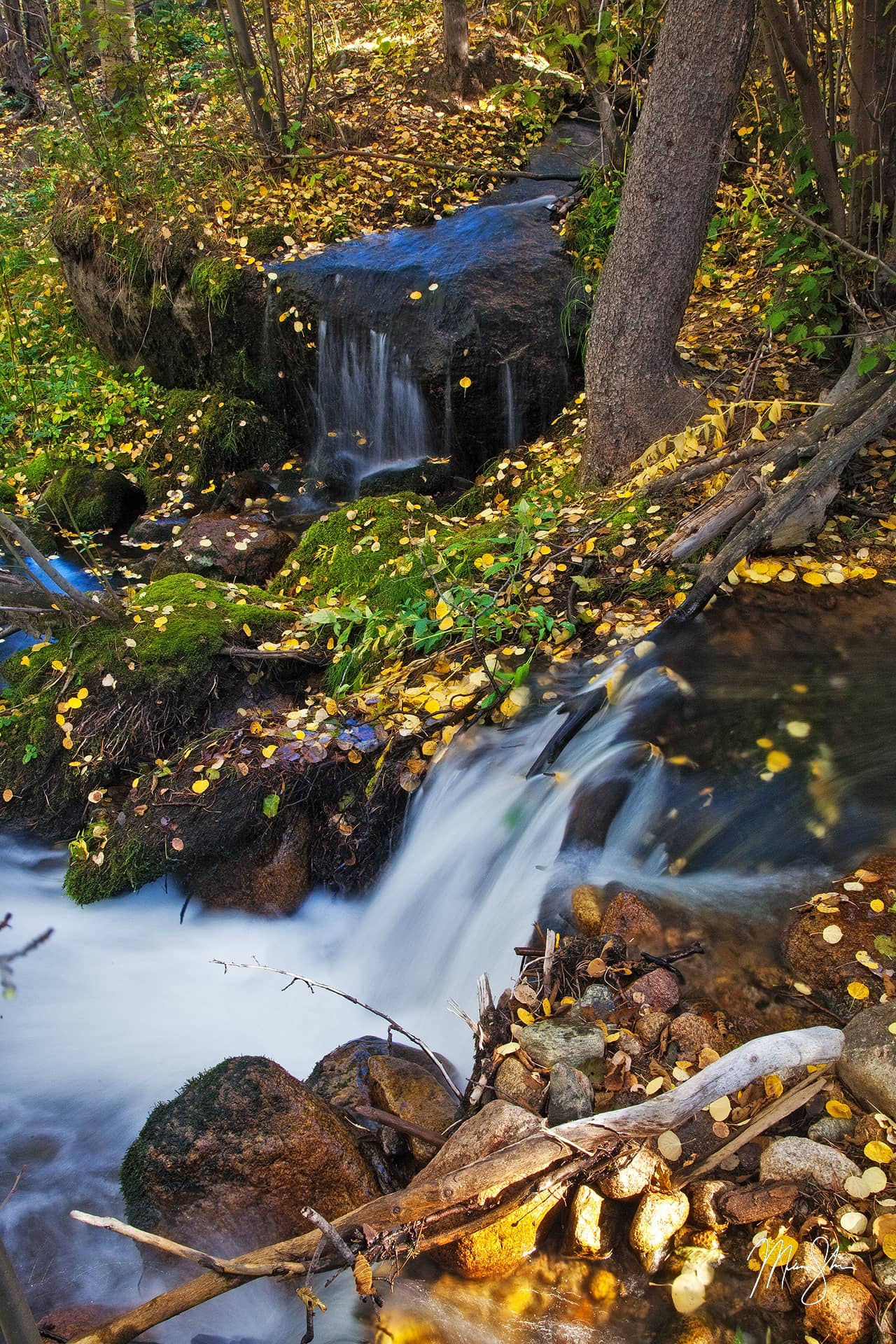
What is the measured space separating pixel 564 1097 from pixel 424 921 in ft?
4.99

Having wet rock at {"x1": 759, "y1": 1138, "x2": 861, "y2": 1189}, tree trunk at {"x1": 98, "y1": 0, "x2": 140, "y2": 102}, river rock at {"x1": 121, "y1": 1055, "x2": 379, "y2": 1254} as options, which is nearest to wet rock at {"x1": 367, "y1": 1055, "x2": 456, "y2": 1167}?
river rock at {"x1": 121, "y1": 1055, "x2": 379, "y2": 1254}

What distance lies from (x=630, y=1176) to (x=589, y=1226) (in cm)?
20

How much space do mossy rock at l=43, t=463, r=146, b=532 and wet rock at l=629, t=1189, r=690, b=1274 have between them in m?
7.82

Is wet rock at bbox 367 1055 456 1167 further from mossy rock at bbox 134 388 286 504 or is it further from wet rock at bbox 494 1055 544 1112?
mossy rock at bbox 134 388 286 504

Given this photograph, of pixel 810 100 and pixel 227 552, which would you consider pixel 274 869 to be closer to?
pixel 227 552

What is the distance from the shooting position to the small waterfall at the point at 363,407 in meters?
7.74

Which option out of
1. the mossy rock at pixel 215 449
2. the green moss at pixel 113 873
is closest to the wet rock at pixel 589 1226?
the green moss at pixel 113 873

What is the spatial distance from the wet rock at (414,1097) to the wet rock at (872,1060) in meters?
1.37

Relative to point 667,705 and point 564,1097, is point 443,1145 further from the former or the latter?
point 667,705

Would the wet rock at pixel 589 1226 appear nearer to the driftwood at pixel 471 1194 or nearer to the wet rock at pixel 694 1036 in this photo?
the driftwood at pixel 471 1194

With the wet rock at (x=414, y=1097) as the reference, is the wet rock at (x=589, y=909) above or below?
above

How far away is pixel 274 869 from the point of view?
4.46 meters

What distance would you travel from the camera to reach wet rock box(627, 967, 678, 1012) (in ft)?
10.1

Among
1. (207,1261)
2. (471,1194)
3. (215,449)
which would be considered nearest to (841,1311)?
(471,1194)
